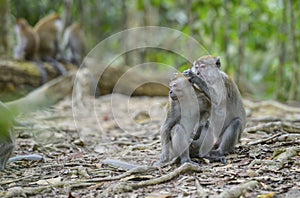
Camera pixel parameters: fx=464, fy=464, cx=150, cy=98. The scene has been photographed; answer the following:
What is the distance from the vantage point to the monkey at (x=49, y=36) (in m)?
12.9

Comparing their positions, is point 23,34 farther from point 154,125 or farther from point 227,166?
point 227,166

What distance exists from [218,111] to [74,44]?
9.81 meters

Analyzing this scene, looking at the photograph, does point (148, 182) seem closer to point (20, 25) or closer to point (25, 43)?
point (25, 43)

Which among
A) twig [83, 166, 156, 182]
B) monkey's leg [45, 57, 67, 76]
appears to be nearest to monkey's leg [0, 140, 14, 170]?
twig [83, 166, 156, 182]

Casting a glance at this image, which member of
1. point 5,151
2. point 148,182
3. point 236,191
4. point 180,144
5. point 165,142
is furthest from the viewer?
point 5,151

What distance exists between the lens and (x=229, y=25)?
11.4m

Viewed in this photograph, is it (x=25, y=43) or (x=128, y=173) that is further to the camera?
(x=25, y=43)

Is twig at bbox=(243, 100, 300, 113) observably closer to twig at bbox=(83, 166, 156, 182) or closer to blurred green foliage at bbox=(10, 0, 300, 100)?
blurred green foliage at bbox=(10, 0, 300, 100)

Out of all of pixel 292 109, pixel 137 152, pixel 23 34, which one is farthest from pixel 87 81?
pixel 137 152

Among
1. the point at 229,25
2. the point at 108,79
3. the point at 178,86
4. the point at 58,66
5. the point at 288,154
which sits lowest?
the point at 288,154

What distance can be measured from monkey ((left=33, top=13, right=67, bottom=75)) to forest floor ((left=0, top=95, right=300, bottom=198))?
543 cm

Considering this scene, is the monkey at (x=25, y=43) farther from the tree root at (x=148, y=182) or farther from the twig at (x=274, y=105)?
the tree root at (x=148, y=182)

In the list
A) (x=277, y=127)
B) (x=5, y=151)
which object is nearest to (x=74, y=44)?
(x=277, y=127)

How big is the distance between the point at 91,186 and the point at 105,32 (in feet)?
46.4
